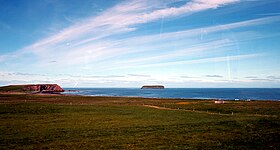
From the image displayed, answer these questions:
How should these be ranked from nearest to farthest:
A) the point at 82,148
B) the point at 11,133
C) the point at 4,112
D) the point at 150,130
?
the point at 82,148 → the point at 11,133 → the point at 150,130 → the point at 4,112

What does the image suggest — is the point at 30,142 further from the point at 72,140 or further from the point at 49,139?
the point at 72,140

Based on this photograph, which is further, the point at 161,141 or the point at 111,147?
the point at 161,141

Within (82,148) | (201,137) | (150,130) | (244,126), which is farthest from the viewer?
(244,126)

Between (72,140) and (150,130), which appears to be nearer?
(72,140)

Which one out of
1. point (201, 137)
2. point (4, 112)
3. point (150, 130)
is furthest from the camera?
point (4, 112)

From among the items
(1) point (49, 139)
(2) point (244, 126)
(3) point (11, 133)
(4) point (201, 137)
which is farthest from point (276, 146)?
(3) point (11, 133)

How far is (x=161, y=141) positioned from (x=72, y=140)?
1039 cm

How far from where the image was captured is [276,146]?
77.6 ft

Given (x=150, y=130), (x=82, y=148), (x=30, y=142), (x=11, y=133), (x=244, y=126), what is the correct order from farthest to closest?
(x=244, y=126)
(x=150, y=130)
(x=11, y=133)
(x=30, y=142)
(x=82, y=148)

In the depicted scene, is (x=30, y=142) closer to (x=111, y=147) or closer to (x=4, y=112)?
(x=111, y=147)

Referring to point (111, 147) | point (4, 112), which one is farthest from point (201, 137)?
point (4, 112)

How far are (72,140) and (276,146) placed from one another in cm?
2235

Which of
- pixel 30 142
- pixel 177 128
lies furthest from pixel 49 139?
pixel 177 128

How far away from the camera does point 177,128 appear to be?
111 feet
